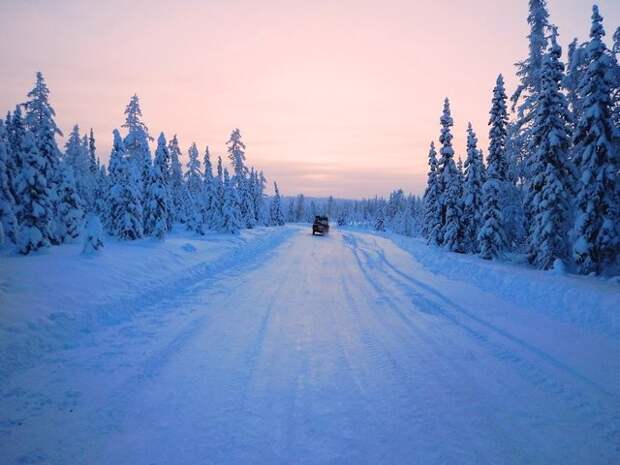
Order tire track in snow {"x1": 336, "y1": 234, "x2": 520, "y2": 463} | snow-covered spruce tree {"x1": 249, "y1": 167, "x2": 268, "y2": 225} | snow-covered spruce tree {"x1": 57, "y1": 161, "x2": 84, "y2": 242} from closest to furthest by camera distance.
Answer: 1. tire track in snow {"x1": 336, "y1": 234, "x2": 520, "y2": 463}
2. snow-covered spruce tree {"x1": 57, "y1": 161, "x2": 84, "y2": 242}
3. snow-covered spruce tree {"x1": 249, "y1": 167, "x2": 268, "y2": 225}

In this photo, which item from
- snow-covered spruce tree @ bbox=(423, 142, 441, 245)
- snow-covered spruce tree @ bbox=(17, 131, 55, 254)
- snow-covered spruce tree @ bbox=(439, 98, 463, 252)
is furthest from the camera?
snow-covered spruce tree @ bbox=(423, 142, 441, 245)

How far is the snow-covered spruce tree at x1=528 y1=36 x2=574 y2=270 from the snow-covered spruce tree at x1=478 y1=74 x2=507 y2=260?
12.6ft

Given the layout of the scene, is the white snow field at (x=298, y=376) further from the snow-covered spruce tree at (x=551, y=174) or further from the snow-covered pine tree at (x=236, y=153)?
the snow-covered pine tree at (x=236, y=153)

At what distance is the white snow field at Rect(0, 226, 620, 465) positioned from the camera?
159 inches

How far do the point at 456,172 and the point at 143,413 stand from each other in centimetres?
3420

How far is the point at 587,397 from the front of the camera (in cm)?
532

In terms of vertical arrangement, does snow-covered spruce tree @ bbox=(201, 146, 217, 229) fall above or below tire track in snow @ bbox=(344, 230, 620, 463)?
above

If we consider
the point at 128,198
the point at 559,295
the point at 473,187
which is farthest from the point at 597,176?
the point at 128,198

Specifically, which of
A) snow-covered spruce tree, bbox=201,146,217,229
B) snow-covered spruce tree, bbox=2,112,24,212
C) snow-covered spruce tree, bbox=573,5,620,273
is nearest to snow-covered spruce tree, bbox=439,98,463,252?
snow-covered spruce tree, bbox=573,5,620,273

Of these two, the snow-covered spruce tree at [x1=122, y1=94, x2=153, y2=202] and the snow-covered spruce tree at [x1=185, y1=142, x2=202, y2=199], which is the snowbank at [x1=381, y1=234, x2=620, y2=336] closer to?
the snow-covered spruce tree at [x1=122, y1=94, x2=153, y2=202]

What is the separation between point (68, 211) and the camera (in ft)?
91.2

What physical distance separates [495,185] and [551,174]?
5425 millimetres

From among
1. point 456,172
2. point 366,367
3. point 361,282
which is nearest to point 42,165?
point 361,282

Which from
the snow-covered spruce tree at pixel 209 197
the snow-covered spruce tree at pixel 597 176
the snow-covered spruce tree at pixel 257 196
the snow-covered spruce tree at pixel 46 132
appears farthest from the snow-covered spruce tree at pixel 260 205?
the snow-covered spruce tree at pixel 597 176
